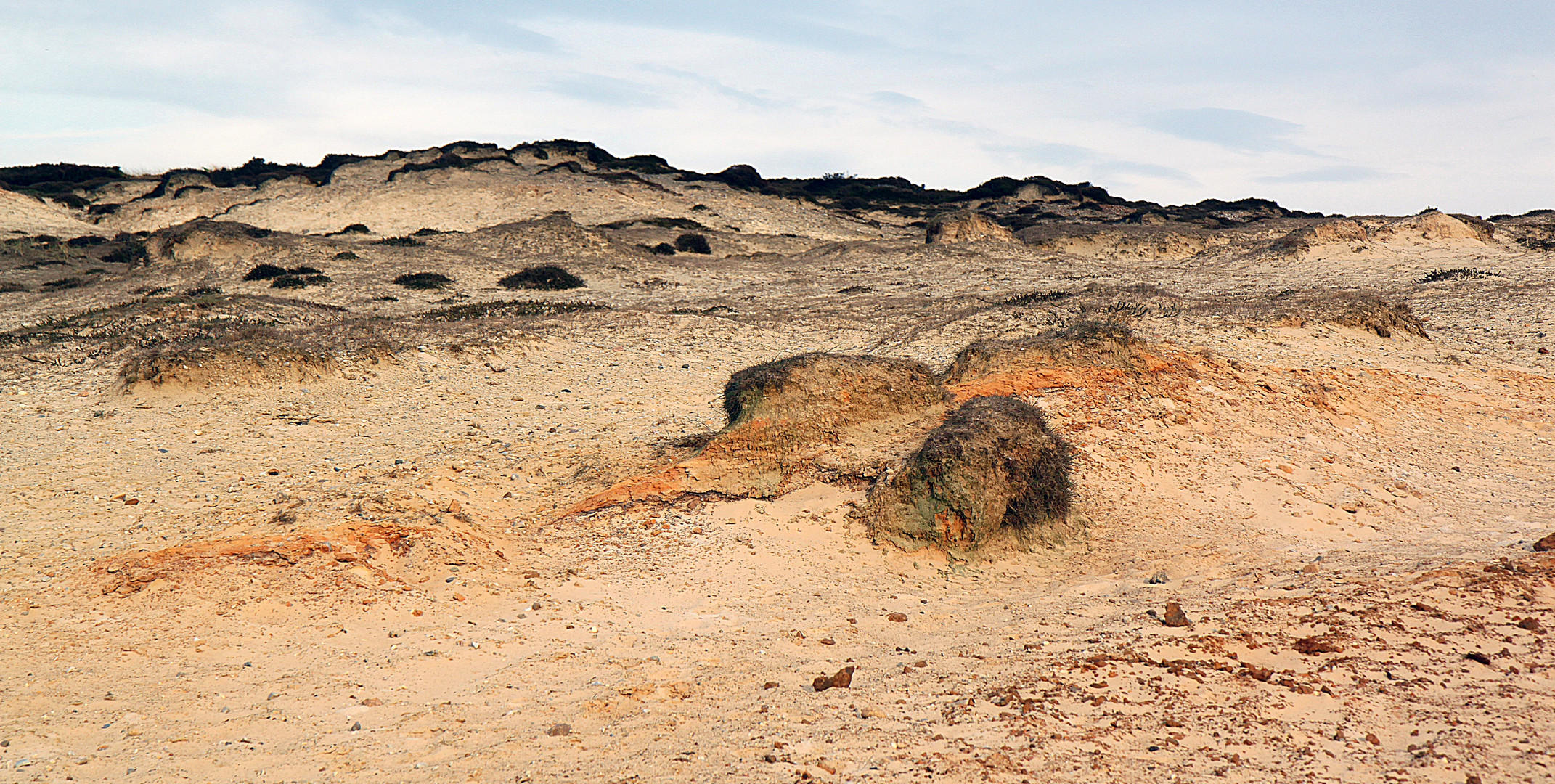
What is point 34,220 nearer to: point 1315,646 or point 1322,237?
point 1315,646

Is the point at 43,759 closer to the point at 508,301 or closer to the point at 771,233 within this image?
the point at 508,301

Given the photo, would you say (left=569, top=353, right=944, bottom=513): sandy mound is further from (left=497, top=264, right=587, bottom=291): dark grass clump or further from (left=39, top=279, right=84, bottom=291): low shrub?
(left=39, top=279, right=84, bottom=291): low shrub

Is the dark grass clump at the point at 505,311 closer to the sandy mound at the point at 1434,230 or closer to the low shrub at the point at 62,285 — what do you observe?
the low shrub at the point at 62,285

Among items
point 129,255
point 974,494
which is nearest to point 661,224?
point 129,255

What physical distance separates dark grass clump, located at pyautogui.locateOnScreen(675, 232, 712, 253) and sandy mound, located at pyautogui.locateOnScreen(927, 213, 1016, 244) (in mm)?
9994

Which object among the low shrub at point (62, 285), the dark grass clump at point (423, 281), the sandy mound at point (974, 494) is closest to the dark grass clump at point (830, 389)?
the sandy mound at point (974, 494)

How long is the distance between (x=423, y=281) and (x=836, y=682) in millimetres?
24436

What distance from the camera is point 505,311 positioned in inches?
800

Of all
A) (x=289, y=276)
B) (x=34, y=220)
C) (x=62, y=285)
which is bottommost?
(x=62, y=285)

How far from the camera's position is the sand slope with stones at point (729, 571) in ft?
15.7

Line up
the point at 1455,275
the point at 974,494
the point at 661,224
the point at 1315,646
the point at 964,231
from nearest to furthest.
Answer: the point at 1315,646 → the point at 974,494 → the point at 1455,275 → the point at 964,231 → the point at 661,224

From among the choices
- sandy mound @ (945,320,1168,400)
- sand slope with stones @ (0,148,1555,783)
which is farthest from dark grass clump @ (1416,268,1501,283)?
sandy mound @ (945,320,1168,400)

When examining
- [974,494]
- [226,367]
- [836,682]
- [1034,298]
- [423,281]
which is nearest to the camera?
[836,682]

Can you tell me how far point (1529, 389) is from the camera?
13.1 metres
